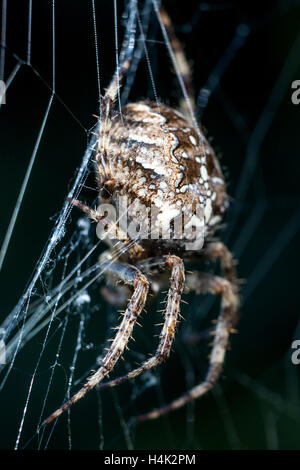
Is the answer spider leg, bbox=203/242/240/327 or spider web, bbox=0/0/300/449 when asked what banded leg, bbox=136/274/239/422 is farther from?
spider web, bbox=0/0/300/449

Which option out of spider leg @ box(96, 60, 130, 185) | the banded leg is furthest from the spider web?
the banded leg

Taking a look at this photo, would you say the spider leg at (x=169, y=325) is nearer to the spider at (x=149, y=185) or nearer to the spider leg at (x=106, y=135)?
the spider at (x=149, y=185)

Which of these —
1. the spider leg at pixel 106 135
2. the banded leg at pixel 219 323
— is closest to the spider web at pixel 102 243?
the spider leg at pixel 106 135

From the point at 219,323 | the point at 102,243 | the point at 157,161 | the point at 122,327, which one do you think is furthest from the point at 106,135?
the point at 219,323

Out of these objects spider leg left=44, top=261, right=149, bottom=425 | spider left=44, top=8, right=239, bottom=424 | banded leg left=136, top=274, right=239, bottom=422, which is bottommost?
banded leg left=136, top=274, right=239, bottom=422
